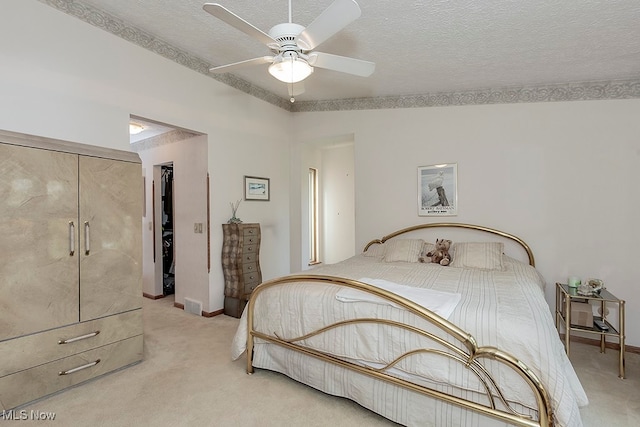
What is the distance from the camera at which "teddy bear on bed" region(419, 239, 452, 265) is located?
349 centimetres

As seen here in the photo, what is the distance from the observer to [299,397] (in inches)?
87.3

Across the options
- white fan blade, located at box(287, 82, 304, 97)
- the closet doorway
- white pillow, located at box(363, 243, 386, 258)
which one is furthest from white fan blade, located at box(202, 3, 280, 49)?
the closet doorway

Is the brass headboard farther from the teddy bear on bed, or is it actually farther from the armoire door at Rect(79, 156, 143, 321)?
the armoire door at Rect(79, 156, 143, 321)

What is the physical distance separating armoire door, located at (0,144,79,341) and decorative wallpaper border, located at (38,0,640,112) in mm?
1420

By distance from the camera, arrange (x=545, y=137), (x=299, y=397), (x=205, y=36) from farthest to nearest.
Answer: (x=545, y=137)
(x=205, y=36)
(x=299, y=397)

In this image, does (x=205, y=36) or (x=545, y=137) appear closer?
(x=205, y=36)

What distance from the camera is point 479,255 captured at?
3.30 metres

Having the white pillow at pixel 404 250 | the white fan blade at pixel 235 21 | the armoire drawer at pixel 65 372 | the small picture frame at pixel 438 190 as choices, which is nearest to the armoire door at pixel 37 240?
the armoire drawer at pixel 65 372

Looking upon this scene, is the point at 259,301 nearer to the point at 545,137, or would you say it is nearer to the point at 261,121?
the point at 261,121

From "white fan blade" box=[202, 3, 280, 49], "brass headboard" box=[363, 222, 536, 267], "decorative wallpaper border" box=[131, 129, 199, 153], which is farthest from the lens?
"decorative wallpaper border" box=[131, 129, 199, 153]

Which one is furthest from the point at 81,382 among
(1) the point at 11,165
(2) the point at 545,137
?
(2) the point at 545,137

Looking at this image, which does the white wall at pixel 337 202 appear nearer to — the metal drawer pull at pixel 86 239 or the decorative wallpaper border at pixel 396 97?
the decorative wallpaper border at pixel 396 97

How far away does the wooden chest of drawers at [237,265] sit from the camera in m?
3.94

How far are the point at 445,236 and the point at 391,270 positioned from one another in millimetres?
1289
